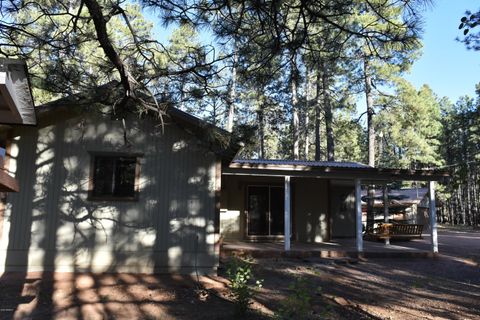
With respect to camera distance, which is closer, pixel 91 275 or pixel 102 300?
pixel 102 300

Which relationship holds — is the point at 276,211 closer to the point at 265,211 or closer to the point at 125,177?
the point at 265,211

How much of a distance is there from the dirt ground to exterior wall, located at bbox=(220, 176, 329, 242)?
164 inches

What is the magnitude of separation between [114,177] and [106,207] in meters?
0.67

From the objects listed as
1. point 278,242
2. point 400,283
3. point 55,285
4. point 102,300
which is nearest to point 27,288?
point 102,300

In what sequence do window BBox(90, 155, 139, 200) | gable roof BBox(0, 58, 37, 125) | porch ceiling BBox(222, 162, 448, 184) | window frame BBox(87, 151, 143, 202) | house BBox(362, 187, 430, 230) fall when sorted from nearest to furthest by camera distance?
gable roof BBox(0, 58, 37, 125) → window frame BBox(87, 151, 143, 202) → window BBox(90, 155, 139, 200) → porch ceiling BBox(222, 162, 448, 184) → house BBox(362, 187, 430, 230)

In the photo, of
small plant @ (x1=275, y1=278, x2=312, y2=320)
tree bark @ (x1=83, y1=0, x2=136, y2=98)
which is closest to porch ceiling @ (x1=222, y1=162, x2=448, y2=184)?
small plant @ (x1=275, y1=278, x2=312, y2=320)

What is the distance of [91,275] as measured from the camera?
28.3 ft

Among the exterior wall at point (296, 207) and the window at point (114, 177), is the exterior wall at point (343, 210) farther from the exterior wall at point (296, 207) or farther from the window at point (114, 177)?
the window at point (114, 177)

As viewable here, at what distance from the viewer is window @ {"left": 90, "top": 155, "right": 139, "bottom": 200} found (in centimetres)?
911

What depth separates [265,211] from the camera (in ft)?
48.6

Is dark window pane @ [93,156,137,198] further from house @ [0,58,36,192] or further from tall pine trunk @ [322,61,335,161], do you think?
tall pine trunk @ [322,61,335,161]

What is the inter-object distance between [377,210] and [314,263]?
947 inches

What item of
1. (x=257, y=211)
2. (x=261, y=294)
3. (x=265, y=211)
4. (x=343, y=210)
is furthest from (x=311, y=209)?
(x=261, y=294)

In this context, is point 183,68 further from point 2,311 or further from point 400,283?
point 400,283
